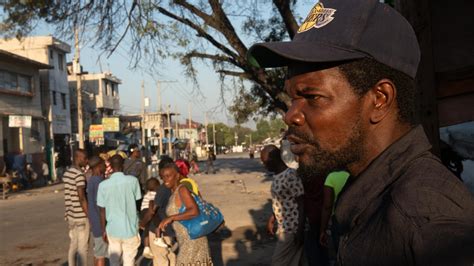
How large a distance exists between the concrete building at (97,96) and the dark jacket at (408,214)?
129 ft

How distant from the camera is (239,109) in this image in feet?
51.9

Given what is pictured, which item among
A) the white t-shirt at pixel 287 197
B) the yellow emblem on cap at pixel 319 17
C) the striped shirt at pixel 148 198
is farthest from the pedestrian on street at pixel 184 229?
the yellow emblem on cap at pixel 319 17

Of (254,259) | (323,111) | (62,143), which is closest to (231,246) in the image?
(254,259)

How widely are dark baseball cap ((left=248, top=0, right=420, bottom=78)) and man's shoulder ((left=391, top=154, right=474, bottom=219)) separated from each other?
0.30 meters

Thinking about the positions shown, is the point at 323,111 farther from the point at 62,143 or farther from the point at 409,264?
the point at 62,143

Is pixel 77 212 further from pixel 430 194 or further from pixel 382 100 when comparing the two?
pixel 430 194

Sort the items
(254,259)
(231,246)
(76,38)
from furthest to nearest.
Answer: (76,38) < (231,246) < (254,259)

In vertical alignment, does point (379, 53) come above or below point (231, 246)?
above

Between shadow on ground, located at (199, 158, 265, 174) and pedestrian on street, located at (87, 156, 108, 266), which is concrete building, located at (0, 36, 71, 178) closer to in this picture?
shadow on ground, located at (199, 158, 265, 174)

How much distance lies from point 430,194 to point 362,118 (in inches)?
13.2

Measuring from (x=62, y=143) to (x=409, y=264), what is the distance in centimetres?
3464

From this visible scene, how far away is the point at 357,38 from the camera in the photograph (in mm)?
1172

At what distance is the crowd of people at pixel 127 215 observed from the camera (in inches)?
198

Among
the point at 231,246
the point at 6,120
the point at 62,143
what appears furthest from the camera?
the point at 62,143
